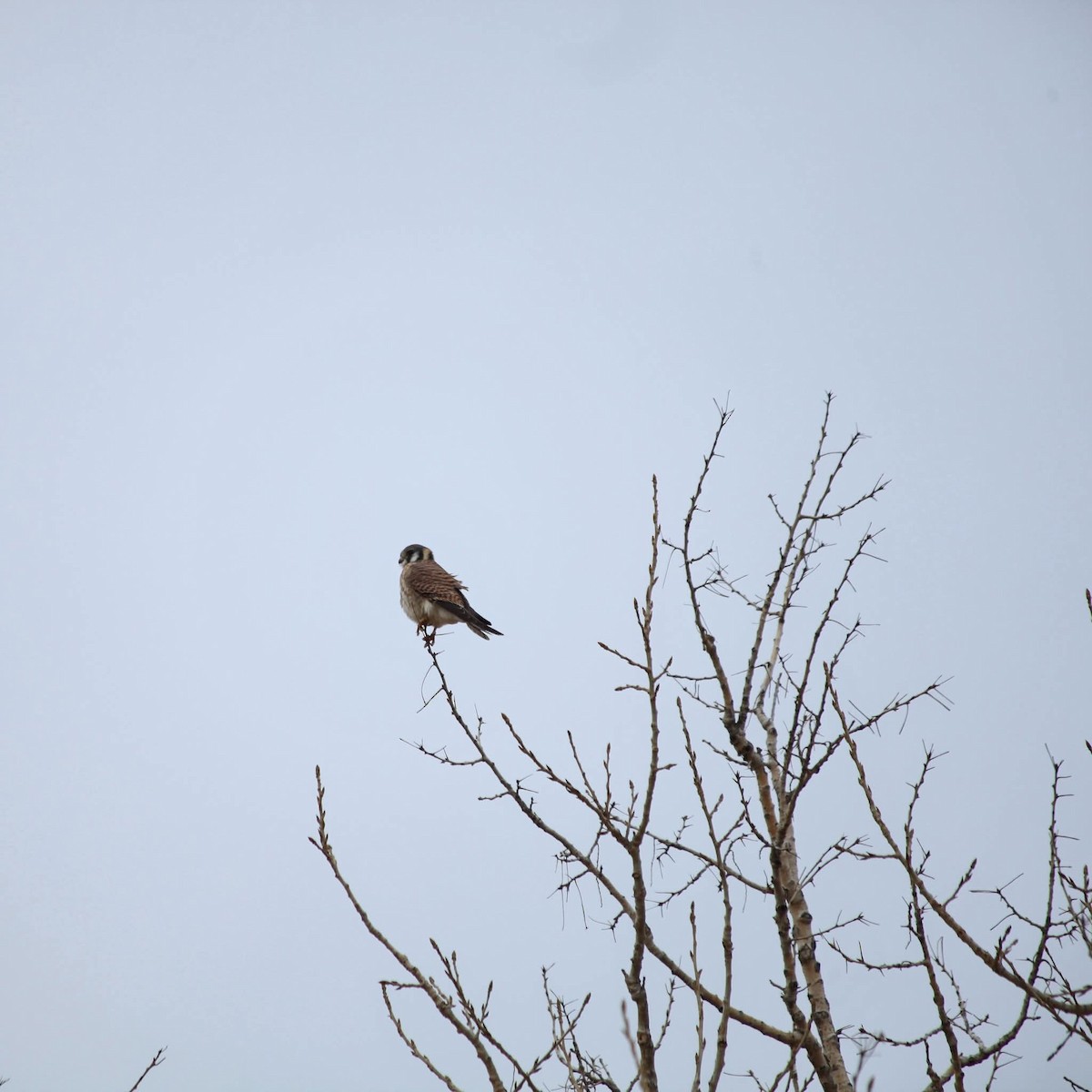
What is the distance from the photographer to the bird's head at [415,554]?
991 centimetres

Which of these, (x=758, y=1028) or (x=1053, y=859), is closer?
(x=1053, y=859)

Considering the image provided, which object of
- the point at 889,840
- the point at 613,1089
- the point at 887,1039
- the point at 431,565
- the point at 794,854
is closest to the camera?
the point at 889,840

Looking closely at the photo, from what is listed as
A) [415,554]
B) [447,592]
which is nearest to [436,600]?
[447,592]

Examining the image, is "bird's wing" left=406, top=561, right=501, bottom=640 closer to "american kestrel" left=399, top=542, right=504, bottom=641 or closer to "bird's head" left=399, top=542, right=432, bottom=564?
"american kestrel" left=399, top=542, right=504, bottom=641

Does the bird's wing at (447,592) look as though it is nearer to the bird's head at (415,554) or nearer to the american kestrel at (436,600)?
the american kestrel at (436,600)

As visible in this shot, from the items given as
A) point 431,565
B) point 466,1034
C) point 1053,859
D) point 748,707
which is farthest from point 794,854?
point 431,565

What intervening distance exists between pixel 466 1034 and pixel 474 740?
2.80ft

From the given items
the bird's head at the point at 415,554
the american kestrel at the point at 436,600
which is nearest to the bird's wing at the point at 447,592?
the american kestrel at the point at 436,600

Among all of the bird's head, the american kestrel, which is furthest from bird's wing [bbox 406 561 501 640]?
the bird's head

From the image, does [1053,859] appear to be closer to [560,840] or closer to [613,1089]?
[560,840]

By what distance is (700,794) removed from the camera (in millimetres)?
2105

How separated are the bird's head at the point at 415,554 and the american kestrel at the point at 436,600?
2.38 ft

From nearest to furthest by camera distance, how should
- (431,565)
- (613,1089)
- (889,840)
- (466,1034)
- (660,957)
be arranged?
(466,1034)
(889,840)
(660,957)
(613,1089)
(431,565)

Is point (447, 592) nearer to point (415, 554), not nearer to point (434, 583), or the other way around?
point (434, 583)
